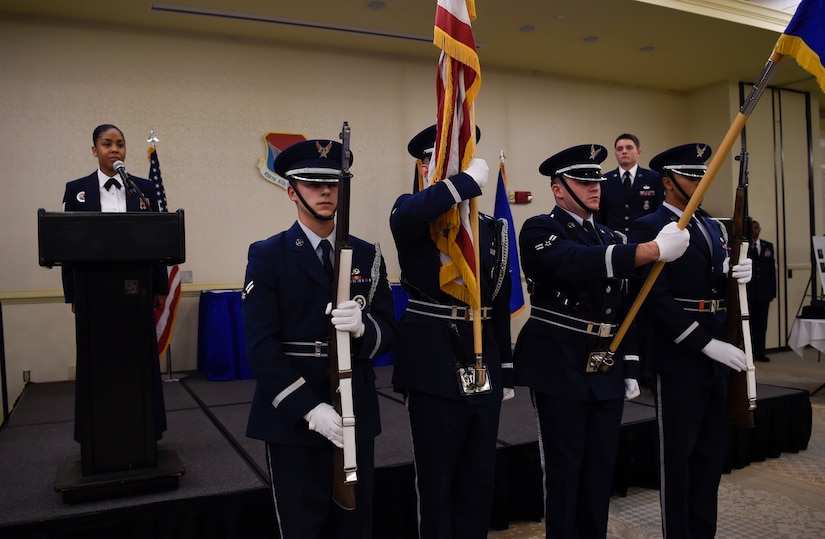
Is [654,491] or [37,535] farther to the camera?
[654,491]

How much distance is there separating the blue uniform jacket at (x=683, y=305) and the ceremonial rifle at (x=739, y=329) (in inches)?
2.1

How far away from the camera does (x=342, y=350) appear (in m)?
1.77

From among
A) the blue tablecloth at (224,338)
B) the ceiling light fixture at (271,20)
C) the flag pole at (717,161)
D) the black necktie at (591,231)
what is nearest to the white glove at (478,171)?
the black necktie at (591,231)

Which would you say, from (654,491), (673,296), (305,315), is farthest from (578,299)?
(654,491)

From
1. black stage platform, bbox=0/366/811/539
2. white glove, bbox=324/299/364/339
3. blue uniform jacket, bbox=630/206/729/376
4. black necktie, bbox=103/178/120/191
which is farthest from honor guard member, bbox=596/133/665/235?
white glove, bbox=324/299/364/339

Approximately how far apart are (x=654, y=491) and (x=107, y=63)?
4768 millimetres

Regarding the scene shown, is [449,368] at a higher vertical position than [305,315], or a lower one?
lower

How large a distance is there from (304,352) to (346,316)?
0.21 metres

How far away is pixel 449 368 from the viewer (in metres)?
2.10

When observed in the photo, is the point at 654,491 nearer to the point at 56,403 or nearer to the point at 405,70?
the point at 56,403

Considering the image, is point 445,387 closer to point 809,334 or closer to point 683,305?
point 683,305

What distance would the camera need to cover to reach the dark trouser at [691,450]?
8.33ft

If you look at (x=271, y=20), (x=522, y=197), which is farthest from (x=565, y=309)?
(x=522, y=197)

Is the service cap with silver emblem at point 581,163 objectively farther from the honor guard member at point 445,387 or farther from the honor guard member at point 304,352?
the honor guard member at point 304,352
